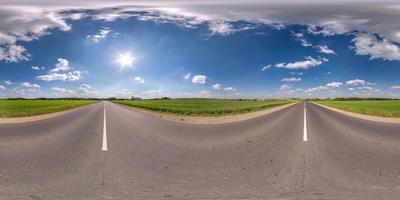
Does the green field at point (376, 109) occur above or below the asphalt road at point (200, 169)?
above

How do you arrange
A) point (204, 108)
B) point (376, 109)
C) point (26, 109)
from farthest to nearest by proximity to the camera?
point (376, 109)
point (204, 108)
point (26, 109)

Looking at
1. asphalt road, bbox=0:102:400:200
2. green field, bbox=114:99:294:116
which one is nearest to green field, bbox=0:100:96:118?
green field, bbox=114:99:294:116

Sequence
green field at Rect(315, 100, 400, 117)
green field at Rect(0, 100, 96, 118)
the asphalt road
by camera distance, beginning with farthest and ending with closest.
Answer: green field at Rect(315, 100, 400, 117), green field at Rect(0, 100, 96, 118), the asphalt road

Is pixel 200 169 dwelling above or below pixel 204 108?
below

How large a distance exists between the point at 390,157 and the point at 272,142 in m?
4.37

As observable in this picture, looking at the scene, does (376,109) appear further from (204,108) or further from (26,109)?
(26,109)

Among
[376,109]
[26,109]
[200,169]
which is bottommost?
[200,169]

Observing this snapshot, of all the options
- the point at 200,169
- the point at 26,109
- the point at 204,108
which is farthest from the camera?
the point at 204,108

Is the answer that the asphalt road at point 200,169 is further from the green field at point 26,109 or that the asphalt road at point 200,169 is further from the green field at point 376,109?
the green field at point 376,109

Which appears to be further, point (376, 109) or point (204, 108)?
point (376, 109)

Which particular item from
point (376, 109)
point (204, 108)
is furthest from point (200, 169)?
point (376, 109)

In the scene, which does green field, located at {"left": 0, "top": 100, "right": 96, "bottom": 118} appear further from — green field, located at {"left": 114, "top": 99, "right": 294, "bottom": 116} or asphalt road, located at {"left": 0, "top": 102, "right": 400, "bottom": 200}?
asphalt road, located at {"left": 0, "top": 102, "right": 400, "bottom": 200}

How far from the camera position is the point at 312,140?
15.3 m

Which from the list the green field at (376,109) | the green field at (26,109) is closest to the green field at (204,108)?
the green field at (376,109)
